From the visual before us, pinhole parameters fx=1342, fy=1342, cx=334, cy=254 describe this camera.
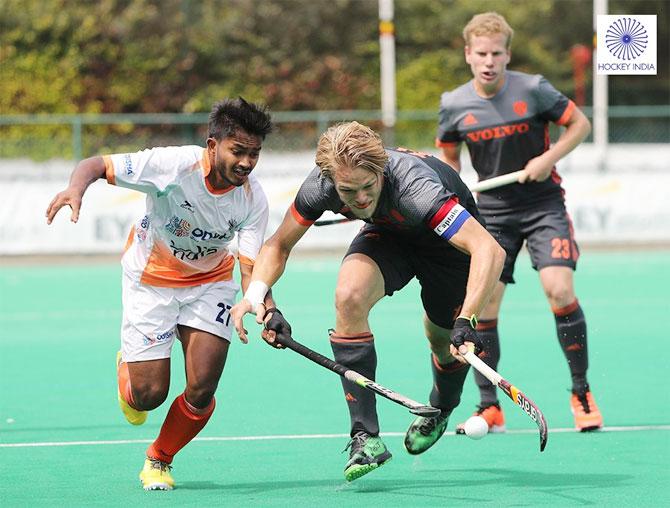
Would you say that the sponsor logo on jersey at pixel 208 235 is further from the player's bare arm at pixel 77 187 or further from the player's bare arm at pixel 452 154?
the player's bare arm at pixel 452 154

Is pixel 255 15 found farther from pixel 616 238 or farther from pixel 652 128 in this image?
pixel 616 238

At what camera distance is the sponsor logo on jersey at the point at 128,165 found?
5297 millimetres

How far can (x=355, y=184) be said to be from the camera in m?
4.94

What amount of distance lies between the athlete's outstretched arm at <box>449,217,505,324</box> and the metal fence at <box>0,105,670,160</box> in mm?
12244

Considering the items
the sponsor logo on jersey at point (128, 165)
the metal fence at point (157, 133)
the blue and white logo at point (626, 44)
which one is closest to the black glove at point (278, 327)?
the sponsor logo on jersey at point (128, 165)

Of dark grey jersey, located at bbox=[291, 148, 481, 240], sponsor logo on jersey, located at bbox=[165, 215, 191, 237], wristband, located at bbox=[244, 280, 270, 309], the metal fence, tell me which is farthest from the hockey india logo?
the metal fence

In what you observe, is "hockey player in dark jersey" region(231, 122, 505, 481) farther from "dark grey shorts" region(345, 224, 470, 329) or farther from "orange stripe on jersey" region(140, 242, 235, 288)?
"orange stripe on jersey" region(140, 242, 235, 288)

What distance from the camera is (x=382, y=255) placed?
5.55 meters

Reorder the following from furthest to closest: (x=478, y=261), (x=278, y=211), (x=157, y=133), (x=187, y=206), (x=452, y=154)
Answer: (x=157, y=133) < (x=278, y=211) < (x=452, y=154) < (x=187, y=206) < (x=478, y=261)

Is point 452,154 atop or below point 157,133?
below

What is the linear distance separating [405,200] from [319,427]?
73.7 inches

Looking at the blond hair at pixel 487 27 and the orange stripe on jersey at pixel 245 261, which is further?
the blond hair at pixel 487 27

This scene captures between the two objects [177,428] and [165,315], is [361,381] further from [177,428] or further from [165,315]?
[165,315]

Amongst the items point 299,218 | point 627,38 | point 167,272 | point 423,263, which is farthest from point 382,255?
point 627,38
